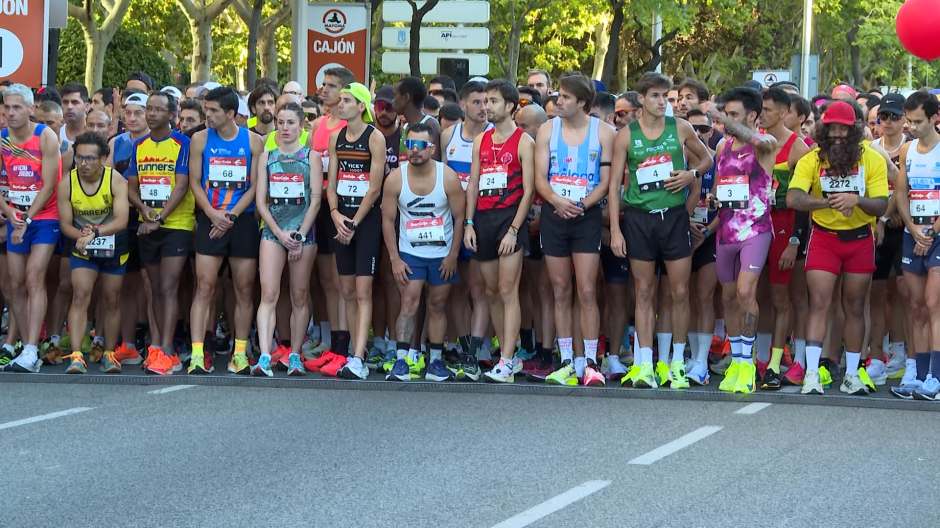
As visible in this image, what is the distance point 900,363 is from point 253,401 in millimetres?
5020

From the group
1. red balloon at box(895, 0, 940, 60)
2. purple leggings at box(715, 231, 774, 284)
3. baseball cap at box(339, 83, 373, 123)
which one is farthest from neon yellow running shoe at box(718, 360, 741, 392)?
red balloon at box(895, 0, 940, 60)

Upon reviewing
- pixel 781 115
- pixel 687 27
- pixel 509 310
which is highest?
pixel 687 27

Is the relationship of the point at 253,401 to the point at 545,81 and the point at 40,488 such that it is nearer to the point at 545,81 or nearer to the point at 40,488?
the point at 40,488

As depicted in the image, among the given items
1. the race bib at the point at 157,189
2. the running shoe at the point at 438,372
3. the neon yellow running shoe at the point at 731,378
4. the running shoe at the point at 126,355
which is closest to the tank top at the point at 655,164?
the neon yellow running shoe at the point at 731,378

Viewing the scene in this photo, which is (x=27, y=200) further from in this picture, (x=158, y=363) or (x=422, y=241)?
(x=422, y=241)

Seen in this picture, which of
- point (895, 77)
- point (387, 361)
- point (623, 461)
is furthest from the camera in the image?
point (895, 77)

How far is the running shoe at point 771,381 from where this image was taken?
1036 centimetres

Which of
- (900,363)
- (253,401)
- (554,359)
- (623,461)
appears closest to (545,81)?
(554,359)

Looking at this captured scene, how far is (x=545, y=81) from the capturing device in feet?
45.9

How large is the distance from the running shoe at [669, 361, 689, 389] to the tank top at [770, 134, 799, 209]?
53.8 inches

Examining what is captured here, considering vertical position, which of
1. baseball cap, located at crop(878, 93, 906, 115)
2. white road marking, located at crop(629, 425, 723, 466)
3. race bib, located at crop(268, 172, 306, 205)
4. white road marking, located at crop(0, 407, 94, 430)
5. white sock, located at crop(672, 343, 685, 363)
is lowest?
white road marking, located at crop(0, 407, 94, 430)

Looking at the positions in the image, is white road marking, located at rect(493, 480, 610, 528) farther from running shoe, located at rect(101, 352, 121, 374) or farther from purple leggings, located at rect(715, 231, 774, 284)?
running shoe, located at rect(101, 352, 121, 374)

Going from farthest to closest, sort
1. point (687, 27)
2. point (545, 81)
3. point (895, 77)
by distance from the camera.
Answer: point (895, 77), point (687, 27), point (545, 81)

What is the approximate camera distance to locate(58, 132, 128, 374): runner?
11.0 meters
